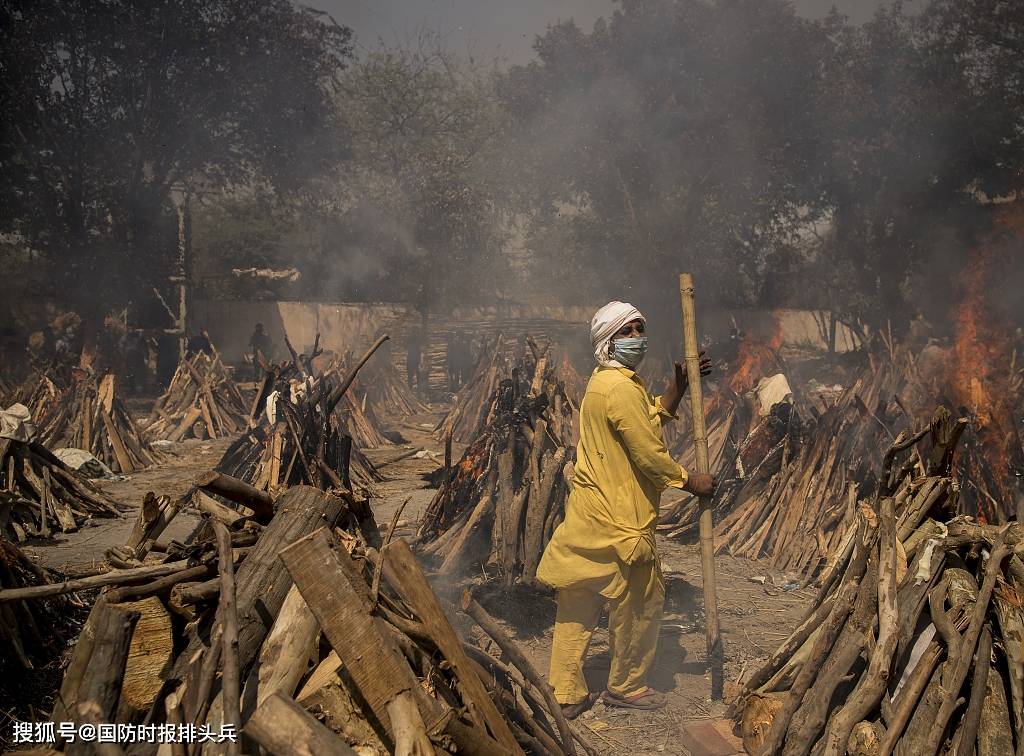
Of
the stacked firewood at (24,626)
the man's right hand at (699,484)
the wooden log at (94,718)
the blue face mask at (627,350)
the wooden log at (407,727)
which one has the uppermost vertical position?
the blue face mask at (627,350)

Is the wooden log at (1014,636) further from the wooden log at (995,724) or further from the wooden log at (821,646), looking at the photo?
the wooden log at (821,646)

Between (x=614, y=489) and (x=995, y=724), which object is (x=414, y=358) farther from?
(x=995, y=724)

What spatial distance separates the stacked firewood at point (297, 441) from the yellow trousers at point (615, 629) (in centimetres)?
146

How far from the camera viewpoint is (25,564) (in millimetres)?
3717

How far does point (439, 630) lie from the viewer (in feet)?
8.02

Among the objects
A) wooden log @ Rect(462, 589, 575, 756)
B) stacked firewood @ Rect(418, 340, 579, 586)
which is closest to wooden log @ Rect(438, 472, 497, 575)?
stacked firewood @ Rect(418, 340, 579, 586)

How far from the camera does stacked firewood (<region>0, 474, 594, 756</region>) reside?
2.12 metres

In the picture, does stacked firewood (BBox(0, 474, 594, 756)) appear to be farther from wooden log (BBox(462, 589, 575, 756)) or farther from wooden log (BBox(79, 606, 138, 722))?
wooden log (BBox(462, 589, 575, 756))

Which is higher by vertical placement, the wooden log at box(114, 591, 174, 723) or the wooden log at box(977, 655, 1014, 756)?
the wooden log at box(114, 591, 174, 723)

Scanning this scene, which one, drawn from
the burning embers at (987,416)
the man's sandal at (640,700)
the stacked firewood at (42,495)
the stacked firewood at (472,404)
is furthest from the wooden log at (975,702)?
the stacked firewood at (472,404)

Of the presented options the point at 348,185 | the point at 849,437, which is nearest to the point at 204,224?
the point at 348,185

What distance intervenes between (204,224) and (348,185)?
539 cm

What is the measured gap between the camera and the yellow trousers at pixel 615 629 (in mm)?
3564

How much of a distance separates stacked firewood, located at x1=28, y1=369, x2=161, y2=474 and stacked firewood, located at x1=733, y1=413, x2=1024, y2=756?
8.64 meters
